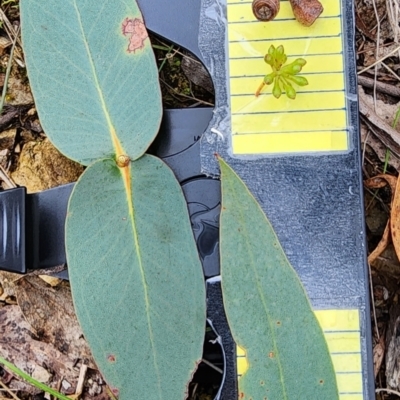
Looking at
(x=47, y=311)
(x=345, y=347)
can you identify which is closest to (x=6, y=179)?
(x=47, y=311)

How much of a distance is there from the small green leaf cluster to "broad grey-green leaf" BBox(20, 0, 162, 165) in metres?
0.16

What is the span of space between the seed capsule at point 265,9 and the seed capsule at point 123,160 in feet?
0.90

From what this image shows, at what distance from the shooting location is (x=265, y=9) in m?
0.92

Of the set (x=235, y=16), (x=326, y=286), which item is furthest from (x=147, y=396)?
(x=235, y=16)

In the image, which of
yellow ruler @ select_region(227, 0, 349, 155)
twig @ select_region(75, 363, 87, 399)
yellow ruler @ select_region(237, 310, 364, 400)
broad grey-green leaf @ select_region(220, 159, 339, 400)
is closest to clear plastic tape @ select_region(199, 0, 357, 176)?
yellow ruler @ select_region(227, 0, 349, 155)

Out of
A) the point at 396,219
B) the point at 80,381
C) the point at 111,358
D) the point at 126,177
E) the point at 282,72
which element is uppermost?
the point at 282,72

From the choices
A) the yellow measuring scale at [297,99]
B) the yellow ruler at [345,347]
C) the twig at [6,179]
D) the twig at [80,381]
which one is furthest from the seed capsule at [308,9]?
the twig at [80,381]

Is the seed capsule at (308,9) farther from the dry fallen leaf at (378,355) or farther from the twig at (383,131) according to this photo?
the dry fallen leaf at (378,355)

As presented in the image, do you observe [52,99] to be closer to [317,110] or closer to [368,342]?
[317,110]

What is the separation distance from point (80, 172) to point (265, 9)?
0.38 meters

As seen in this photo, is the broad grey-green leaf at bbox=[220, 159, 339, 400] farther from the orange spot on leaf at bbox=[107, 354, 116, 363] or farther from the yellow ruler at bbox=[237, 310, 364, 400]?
the orange spot on leaf at bbox=[107, 354, 116, 363]

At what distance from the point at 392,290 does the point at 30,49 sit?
66 centimetres

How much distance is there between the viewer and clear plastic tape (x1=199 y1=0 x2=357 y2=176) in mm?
937

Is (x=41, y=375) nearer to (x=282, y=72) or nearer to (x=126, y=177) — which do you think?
(x=126, y=177)
